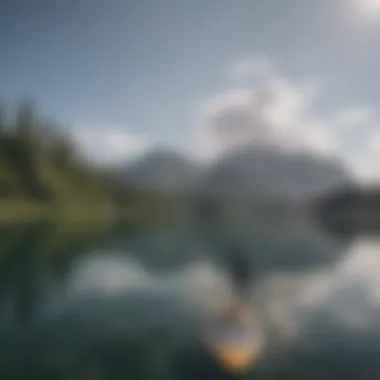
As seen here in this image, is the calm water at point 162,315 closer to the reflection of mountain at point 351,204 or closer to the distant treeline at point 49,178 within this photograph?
the distant treeline at point 49,178

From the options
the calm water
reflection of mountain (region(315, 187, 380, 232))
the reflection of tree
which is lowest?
the calm water

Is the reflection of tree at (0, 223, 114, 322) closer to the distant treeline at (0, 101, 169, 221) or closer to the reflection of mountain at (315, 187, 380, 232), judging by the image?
the distant treeline at (0, 101, 169, 221)

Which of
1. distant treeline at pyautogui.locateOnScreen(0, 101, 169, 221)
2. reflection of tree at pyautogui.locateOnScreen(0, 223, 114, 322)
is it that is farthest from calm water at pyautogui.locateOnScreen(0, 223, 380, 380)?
distant treeline at pyautogui.locateOnScreen(0, 101, 169, 221)

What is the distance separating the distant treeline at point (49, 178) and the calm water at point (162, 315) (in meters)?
43.5

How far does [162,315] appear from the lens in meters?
12.8

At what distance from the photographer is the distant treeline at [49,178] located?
71538 mm

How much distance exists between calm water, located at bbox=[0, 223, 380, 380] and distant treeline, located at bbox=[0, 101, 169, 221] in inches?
1712

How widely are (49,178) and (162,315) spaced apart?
75.0 m

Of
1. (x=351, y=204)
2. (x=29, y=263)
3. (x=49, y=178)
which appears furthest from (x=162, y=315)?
(x=351, y=204)

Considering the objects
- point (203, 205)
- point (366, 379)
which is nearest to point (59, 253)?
point (366, 379)

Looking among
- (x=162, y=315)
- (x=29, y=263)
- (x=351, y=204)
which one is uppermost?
(x=351, y=204)

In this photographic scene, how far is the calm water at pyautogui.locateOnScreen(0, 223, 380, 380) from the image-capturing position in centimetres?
909

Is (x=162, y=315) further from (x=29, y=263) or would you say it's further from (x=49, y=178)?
(x=49, y=178)

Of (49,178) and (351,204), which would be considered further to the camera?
(351,204)
